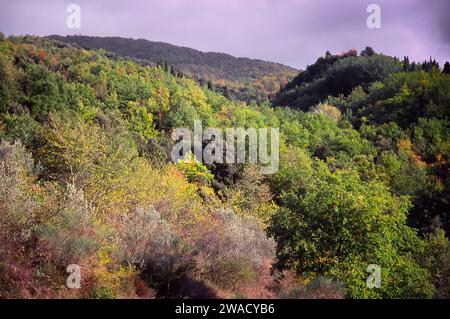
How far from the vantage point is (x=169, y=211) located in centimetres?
2833

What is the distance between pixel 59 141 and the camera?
3259cm

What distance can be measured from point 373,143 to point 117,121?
49818 mm

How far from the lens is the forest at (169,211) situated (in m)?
14.6

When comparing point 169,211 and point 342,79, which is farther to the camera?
point 342,79
